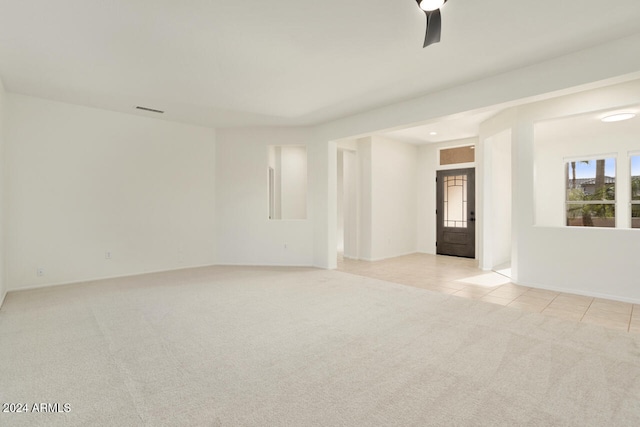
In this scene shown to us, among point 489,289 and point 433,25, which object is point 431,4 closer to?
point 433,25

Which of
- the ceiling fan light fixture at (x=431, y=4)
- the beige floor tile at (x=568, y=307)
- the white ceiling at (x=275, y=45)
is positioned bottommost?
the beige floor tile at (x=568, y=307)

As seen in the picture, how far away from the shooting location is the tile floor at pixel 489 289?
11.4 feet

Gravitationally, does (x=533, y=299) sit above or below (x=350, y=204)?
below

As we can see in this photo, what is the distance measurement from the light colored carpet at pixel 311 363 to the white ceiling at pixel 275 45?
2.79 meters

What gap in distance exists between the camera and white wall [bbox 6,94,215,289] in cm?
464

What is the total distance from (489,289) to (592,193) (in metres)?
3.92

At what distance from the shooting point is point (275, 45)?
3.12 meters

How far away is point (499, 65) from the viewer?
11.8 feet

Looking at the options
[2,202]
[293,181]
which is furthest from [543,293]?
[2,202]

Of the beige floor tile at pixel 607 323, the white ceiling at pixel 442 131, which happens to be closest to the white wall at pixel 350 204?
the white ceiling at pixel 442 131

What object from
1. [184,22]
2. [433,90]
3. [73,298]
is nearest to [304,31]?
[184,22]

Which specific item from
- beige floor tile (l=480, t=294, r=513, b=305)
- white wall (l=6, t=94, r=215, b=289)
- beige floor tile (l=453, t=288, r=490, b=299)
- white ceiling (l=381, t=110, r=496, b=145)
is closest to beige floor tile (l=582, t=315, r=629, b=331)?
beige floor tile (l=480, t=294, r=513, b=305)

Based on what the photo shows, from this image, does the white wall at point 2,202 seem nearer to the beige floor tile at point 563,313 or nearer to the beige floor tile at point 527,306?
the beige floor tile at point 527,306

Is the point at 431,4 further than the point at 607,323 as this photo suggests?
No
